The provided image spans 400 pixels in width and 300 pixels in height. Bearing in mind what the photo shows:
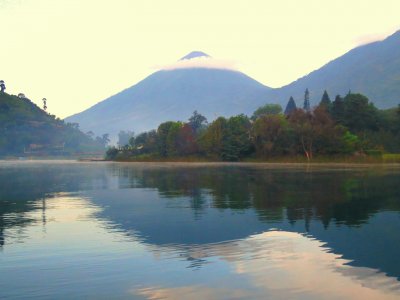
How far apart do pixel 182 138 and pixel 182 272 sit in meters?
171

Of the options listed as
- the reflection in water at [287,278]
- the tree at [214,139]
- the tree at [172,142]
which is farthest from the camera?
the tree at [172,142]

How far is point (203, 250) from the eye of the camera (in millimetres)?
20531

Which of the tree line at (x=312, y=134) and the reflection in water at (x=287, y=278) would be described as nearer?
the reflection in water at (x=287, y=278)

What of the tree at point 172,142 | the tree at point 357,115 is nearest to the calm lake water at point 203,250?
the tree at point 357,115

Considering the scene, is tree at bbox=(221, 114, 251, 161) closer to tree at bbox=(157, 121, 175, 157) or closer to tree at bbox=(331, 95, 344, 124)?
tree at bbox=(331, 95, 344, 124)

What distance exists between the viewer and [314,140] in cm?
14125

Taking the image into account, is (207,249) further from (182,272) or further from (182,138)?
(182,138)

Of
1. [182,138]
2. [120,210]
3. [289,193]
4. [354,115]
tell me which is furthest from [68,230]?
[182,138]

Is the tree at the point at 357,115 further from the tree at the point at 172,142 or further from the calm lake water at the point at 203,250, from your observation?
the calm lake water at the point at 203,250

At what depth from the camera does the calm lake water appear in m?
15.1

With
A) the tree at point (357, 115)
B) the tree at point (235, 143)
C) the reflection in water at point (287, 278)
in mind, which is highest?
the tree at point (357, 115)

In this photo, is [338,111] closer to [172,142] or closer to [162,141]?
[172,142]

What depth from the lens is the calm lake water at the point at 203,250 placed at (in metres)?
15.1

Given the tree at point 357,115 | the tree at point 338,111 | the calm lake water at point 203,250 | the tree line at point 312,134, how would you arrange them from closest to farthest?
the calm lake water at point 203,250, the tree line at point 312,134, the tree at point 357,115, the tree at point 338,111
